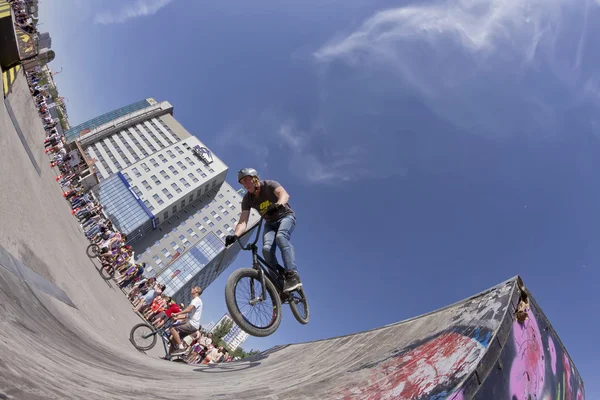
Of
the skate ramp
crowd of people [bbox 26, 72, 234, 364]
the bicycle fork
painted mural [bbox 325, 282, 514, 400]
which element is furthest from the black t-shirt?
painted mural [bbox 325, 282, 514, 400]

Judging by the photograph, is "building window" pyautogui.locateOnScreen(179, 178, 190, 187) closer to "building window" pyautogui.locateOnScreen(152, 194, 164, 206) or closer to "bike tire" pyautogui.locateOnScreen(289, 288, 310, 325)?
"building window" pyautogui.locateOnScreen(152, 194, 164, 206)

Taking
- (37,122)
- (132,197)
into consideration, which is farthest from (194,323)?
(132,197)

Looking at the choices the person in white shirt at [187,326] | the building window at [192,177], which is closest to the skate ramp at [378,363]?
the person in white shirt at [187,326]

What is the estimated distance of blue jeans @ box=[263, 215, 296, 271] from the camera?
4.65 meters

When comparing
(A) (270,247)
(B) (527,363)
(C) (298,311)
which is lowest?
(B) (527,363)

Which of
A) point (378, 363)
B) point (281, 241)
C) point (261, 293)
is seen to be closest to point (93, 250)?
point (261, 293)

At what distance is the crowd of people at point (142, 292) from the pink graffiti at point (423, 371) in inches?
190

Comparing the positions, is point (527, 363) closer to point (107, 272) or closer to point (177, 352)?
point (177, 352)

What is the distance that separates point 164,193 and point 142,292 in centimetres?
5401

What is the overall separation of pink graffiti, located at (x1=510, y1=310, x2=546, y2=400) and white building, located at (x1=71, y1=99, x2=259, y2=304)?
2071 inches

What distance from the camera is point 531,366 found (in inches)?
85.0

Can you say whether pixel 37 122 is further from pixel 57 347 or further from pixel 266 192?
pixel 57 347

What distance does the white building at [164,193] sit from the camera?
57.2 m

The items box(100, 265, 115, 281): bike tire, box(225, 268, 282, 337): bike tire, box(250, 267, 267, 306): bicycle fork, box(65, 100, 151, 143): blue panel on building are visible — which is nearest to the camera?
box(225, 268, 282, 337): bike tire
